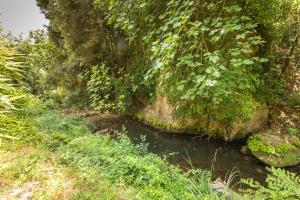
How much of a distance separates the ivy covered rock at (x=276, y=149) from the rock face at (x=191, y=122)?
0.46 meters

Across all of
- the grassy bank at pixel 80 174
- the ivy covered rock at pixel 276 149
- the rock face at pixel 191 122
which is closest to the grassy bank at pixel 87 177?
the grassy bank at pixel 80 174

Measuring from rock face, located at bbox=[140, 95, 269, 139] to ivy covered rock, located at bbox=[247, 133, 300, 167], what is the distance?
0.46 m

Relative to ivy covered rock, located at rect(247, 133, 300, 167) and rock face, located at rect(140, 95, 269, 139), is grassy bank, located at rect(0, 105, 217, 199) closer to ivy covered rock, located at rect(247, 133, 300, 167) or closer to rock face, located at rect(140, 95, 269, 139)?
ivy covered rock, located at rect(247, 133, 300, 167)

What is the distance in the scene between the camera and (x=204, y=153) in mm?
6812

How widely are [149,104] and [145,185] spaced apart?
21.0 feet

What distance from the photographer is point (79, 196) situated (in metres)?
2.78

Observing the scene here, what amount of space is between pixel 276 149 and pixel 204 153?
194 centimetres

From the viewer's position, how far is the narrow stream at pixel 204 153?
5.86 metres

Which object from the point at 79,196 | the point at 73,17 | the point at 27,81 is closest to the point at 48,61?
the point at 27,81

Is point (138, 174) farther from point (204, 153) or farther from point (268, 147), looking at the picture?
point (268, 147)

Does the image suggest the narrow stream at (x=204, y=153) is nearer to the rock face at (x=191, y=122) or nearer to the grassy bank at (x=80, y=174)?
the rock face at (x=191, y=122)

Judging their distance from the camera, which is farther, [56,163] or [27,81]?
[27,81]

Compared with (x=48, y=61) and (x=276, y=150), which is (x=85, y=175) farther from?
(x=48, y=61)

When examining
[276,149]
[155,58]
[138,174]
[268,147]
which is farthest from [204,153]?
[138,174]
